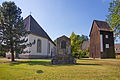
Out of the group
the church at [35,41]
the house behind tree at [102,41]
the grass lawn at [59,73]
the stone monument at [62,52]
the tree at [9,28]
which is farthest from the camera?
the house behind tree at [102,41]

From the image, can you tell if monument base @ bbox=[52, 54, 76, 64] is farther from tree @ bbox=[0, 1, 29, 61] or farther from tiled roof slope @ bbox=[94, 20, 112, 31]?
tiled roof slope @ bbox=[94, 20, 112, 31]

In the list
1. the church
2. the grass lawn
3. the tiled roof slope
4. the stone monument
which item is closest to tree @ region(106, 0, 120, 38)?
the stone monument

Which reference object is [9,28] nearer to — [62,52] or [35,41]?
[62,52]

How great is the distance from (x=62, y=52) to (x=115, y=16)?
35.7 feet

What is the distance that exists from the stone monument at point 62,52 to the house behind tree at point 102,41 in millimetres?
24017

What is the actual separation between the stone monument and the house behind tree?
2402cm

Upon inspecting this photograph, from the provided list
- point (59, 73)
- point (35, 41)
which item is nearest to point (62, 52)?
point (59, 73)

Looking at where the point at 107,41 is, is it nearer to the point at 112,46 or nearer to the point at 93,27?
the point at 112,46

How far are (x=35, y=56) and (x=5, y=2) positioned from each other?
15.6 metres

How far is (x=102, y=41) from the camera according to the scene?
1583 inches

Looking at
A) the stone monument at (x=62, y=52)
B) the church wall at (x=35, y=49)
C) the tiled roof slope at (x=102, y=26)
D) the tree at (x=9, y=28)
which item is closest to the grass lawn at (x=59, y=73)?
the stone monument at (x=62, y=52)

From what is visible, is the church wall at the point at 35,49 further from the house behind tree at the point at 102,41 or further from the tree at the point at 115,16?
the tree at the point at 115,16

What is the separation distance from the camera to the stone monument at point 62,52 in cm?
1802

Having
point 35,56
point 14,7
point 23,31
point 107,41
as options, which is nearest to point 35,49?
point 35,56
